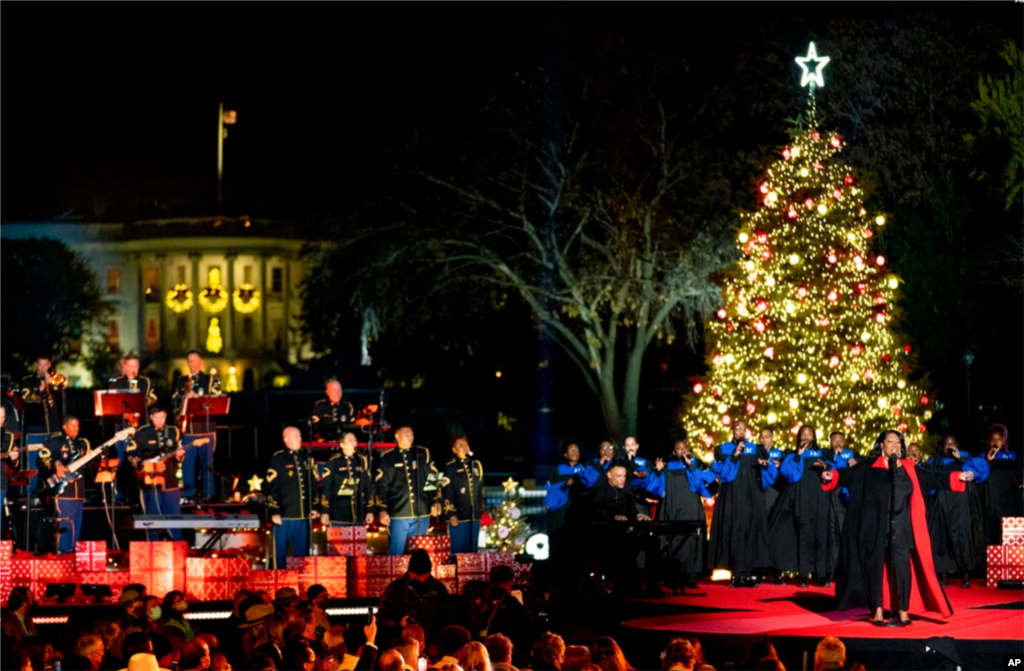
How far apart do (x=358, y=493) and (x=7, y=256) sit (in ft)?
170

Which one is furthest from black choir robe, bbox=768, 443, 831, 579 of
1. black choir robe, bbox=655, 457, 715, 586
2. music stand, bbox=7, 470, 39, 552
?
music stand, bbox=7, 470, 39, 552

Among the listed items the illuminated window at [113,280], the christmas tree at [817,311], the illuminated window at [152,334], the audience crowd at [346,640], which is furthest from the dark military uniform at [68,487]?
the illuminated window at [152,334]

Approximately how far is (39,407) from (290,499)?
4.63 metres

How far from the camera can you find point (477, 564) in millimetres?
18031

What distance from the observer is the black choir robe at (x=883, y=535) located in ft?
48.6

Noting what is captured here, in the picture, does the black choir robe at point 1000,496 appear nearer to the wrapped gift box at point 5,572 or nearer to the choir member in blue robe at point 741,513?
the choir member in blue robe at point 741,513

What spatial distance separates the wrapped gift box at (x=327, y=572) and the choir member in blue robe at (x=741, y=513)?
4255 millimetres

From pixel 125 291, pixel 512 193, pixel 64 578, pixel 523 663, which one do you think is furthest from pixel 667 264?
pixel 125 291

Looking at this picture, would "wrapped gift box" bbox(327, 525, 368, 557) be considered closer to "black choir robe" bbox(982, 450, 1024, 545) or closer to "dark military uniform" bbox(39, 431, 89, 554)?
"dark military uniform" bbox(39, 431, 89, 554)

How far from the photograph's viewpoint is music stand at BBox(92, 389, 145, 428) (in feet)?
69.9

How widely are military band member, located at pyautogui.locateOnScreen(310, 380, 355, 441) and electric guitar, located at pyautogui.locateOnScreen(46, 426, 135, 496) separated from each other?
91.3 inches

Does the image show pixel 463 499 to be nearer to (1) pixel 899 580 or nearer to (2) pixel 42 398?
(2) pixel 42 398

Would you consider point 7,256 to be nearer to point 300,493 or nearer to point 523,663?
point 300,493

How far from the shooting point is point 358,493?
65.1 ft
